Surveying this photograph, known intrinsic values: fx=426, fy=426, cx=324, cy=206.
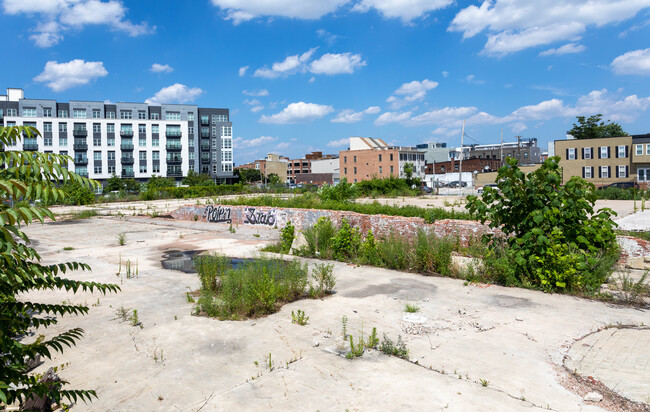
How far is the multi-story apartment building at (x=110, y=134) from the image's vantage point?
7700 centimetres

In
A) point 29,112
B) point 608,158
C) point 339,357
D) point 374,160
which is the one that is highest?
point 29,112

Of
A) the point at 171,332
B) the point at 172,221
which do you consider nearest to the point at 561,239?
the point at 171,332

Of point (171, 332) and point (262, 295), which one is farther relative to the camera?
point (262, 295)

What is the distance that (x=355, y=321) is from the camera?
20.6 feet

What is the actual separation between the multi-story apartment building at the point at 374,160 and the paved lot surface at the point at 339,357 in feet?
270

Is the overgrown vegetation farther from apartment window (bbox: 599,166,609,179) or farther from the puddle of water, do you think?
apartment window (bbox: 599,166,609,179)

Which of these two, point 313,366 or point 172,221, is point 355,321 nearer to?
point 313,366

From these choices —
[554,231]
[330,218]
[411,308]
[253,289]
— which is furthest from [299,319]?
[330,218]

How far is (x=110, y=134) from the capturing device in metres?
80.7

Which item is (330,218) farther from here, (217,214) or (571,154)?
(571,154)

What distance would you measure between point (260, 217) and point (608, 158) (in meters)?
59.9

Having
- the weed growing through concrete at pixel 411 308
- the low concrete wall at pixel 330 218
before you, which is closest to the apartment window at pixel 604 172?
the low concrete wall at pixel 330 218

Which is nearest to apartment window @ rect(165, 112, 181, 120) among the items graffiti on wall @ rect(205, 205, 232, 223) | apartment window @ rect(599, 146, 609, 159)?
graffiti on wall @ rect(205, 205, 232, 223)

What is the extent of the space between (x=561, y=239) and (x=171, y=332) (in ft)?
21.8
